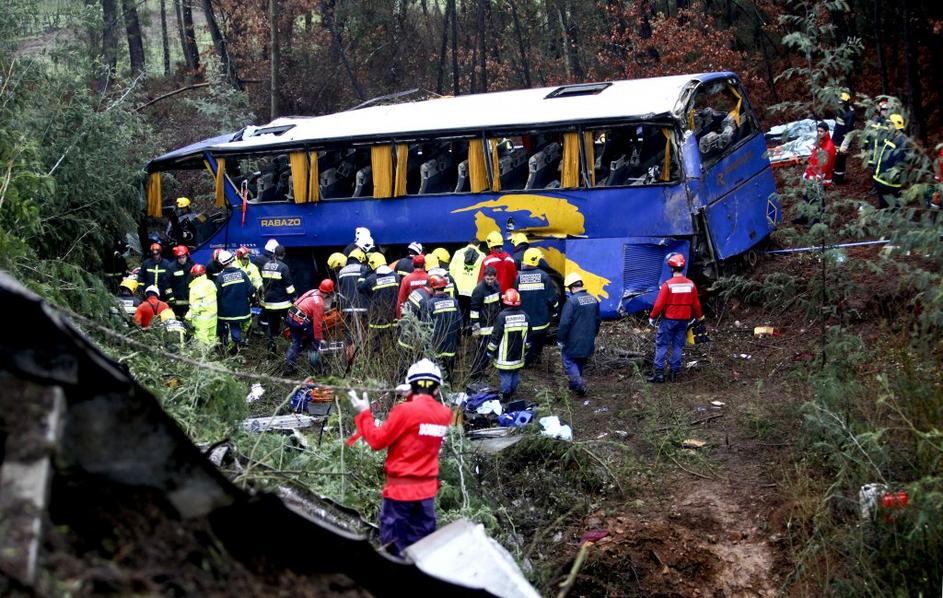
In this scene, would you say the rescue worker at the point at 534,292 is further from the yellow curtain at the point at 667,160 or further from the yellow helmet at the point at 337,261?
the yellow helmet at the point at 337,261

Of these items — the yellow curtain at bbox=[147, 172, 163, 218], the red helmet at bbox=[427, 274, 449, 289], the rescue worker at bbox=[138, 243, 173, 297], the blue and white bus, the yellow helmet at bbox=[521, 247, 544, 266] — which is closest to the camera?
the red helmet at bbox=[427, 274, 449, 289]

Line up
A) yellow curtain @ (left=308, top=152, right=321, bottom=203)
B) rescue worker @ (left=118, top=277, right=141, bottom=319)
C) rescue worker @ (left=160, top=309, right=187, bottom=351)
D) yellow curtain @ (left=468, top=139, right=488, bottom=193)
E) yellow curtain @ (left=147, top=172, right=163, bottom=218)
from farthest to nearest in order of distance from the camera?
yellow curtain @ (left=147, top=172, right=163, bottom=218), yellow curtain @ (left=308, top=152, right=321, bottom=203), yellow curtain @ (left=468, top=139, right=488, bottom=193), rescue worker @ (left=118, top=277, right=141, bottom=319), rescue worker @ (left=160, top=309, right=187, bottom=351)

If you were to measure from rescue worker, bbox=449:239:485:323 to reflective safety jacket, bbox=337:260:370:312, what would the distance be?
3.95 ft

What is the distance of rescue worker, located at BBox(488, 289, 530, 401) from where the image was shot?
10.9 meters

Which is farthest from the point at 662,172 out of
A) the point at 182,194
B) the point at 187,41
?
the point at 187,41

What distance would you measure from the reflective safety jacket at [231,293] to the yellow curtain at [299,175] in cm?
236

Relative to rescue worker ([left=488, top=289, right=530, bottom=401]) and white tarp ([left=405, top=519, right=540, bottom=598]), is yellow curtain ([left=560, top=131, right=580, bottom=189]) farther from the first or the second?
white tarp ([left=405, top=519, right=540, bottom=598])

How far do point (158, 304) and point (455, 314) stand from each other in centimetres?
354

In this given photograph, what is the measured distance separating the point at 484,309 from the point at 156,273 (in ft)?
17.2

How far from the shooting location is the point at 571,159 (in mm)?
13516

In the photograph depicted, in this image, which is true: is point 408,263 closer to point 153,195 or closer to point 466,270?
point 466,270

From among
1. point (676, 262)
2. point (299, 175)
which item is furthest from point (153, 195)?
point (676, 262)

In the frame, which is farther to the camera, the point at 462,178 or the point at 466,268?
the point at 462,178

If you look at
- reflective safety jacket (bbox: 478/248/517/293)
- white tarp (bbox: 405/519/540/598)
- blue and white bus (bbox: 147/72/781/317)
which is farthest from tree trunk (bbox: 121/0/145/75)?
white tarp (bbox: 405/519/540/598)
